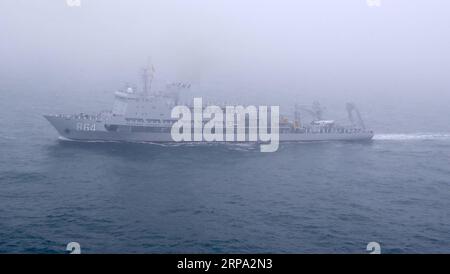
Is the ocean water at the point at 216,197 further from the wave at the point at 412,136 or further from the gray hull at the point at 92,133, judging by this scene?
the wave at the point at 412,136

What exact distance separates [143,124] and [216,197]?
30735mm

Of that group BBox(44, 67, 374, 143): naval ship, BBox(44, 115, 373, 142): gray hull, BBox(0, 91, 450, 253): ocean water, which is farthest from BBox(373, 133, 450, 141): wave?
BBox(44, 115, 373, 142): gray hull

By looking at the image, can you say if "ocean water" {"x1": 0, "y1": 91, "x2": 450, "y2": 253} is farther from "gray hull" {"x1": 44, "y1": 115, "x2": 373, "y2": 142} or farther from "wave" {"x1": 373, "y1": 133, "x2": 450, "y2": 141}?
"wave" {"x1": 373, "y1": 133, "x2": 450, "y2": 141}

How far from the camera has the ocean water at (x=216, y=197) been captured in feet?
109

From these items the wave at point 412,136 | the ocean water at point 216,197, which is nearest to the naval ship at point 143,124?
the wave at point 412,136

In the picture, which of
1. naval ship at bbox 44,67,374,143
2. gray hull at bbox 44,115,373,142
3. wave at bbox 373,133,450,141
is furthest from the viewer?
wave at bbox 373,133,450,141

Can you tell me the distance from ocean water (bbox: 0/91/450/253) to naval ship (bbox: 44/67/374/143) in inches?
109

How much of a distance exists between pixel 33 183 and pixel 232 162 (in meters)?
25.8

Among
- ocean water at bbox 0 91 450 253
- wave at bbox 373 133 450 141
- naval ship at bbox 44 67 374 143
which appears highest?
naval ship at bbox 44 67 374 143

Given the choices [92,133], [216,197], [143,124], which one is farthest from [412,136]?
[92,133]

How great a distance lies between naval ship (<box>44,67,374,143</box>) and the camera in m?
66.4

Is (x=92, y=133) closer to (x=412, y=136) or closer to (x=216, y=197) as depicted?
(x=216, y=197)

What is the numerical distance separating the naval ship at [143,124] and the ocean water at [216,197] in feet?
9.06
